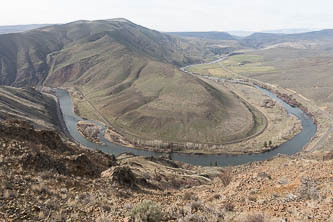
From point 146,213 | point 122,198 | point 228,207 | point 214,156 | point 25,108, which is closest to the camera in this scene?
point 146,213

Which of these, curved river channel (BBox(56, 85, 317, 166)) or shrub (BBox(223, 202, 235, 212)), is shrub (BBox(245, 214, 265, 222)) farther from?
curved river channel (BBox(56, 85, 317, 166))

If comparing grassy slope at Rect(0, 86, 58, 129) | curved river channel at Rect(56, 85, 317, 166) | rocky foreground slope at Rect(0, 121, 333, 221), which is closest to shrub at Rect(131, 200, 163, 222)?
rocky foreground slope at Rect(0, 121, 333, 221)

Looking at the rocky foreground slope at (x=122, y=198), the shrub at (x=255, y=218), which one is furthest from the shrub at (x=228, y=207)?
the shrub at (x=255, y=218)

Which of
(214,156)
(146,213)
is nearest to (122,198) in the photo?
(146,213)

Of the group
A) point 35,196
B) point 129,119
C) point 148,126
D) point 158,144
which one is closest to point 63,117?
point 129,119

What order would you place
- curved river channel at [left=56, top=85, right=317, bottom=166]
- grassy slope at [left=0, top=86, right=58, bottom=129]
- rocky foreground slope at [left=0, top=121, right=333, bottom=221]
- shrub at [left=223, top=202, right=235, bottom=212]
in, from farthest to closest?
grassy slope at [left=0, top=86, right=58, bottom=129]
curved river channel at [left=56, top=85, right=317, bottom=166]
shrub at [left=223, top=202, right=235, bottom=212]
rocky foreground slope at [left=0, top=121, right=333, bottom=221]

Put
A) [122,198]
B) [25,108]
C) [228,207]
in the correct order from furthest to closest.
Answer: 1. [25,108]
2. [122,198]
3. [228,207]

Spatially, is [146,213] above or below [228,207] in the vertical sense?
above

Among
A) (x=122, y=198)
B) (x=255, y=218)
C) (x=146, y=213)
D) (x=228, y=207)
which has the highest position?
(x=255, y=218)

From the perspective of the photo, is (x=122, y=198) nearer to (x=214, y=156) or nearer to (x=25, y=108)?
(x=214, y=156)

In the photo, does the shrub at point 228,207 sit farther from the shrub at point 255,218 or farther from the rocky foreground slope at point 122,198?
the shrub at point 255,218

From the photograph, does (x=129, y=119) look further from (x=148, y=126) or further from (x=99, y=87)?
(x=99, y=87)

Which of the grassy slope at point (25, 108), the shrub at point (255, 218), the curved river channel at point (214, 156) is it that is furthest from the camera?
the grassy slope at point (25, 108)
